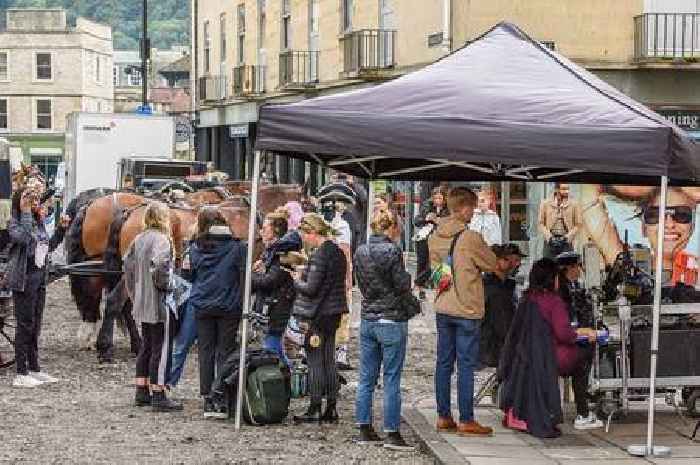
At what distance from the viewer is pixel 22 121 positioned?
9231 centimetres

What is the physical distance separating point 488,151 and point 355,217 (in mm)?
8147

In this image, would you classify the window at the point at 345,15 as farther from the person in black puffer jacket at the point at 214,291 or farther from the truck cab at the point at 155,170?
the person in black puffer jacket at the point at 214,291

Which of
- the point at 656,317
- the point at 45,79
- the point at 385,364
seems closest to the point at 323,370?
the point at 385,364

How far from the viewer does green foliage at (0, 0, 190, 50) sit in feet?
489

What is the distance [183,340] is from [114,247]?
3.16 meters

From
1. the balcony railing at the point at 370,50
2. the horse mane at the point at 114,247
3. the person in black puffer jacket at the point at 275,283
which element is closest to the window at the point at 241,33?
the balcony railing at the point at 370,50

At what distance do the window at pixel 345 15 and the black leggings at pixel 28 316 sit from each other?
2315 centimetres

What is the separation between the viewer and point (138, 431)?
12.7m

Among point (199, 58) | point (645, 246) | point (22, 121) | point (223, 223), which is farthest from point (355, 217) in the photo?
point (22, 121)

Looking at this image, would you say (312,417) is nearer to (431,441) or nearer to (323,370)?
(323,370)

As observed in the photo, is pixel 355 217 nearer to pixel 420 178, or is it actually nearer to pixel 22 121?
pixel 420 178

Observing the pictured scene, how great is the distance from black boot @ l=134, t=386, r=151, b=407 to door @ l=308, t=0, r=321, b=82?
26653 millimetres

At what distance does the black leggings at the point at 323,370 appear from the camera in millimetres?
13008

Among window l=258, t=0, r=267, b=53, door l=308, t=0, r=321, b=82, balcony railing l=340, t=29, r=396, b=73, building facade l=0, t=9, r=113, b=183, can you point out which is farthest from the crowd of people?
building facade l=0, t=9, r=113, b=183
